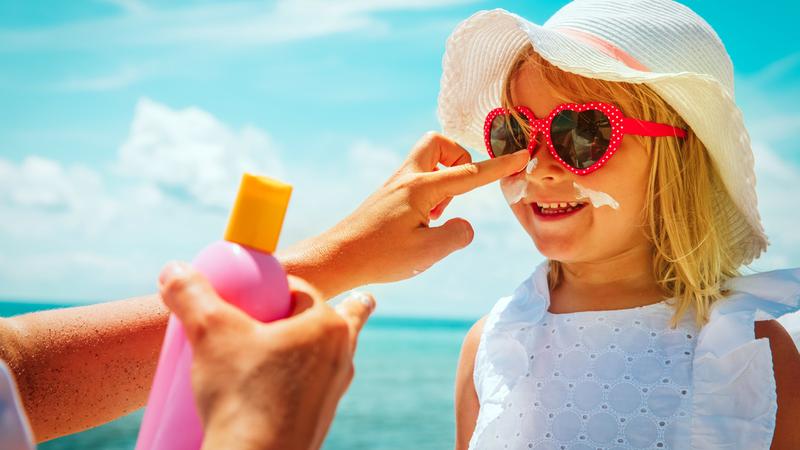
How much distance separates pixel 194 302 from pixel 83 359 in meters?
1.36

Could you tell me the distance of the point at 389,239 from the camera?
8.18 feet

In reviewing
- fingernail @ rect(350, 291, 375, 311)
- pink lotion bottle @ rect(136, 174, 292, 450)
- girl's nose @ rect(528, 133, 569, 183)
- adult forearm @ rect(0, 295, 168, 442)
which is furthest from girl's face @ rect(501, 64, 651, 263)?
pink lotion bottle @ rect(136, 174, 292, 450)

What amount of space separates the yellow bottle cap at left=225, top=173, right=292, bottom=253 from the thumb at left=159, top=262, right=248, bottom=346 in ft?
0.36

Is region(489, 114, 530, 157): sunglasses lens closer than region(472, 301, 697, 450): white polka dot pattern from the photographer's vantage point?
No

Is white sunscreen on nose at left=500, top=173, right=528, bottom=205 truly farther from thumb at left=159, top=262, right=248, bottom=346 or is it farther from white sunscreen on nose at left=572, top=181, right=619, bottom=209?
thumb at left=159, top=262, right=248, bottom=346

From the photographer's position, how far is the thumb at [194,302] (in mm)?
1133

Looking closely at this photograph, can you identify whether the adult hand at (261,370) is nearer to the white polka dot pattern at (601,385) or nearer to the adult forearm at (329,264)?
the adult forearm at (329,264)

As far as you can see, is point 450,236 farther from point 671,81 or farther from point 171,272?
point 171,272

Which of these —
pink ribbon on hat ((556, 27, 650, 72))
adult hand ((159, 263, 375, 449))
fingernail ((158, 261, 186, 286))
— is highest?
pink ribbon on hat ((556, 27, 650, 72))

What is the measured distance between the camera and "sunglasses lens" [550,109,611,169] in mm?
2740

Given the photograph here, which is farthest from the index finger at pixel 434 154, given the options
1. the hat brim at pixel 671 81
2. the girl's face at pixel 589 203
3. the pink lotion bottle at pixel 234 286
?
the pink lotion bottle at pixel 234 286

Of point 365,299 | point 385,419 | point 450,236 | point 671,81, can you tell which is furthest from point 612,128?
point 385,419

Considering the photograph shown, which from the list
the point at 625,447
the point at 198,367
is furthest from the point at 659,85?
the point at 198,367

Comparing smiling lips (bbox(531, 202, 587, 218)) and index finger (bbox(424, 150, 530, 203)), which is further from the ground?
index finger (bbox(424, 150, 530, 203))
